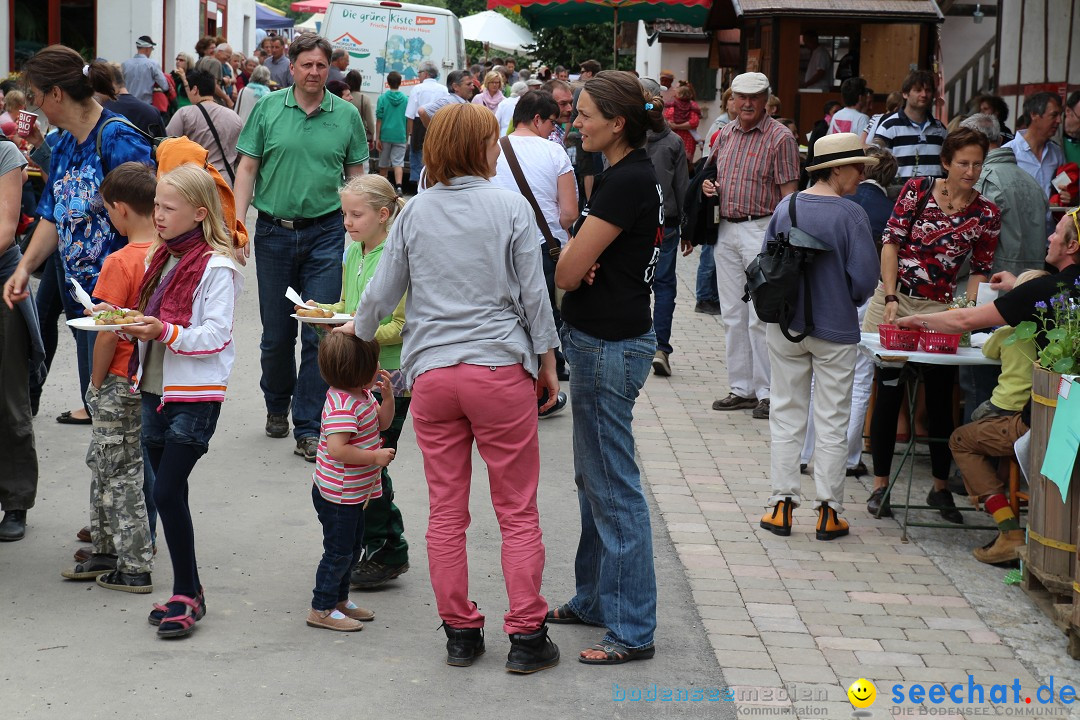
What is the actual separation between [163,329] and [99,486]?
1.01m

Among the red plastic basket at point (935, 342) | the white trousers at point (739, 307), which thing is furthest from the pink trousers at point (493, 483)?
the white trousers at point (739, 307)

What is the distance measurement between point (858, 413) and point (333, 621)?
141 inches

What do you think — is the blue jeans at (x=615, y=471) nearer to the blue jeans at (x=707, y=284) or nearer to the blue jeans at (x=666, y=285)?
the blue jeans at (x=666, y=285)

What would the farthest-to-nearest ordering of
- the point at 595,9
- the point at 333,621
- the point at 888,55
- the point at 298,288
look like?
the point at 595,9, the point at 888,55, the point at 298,288, the point at 333,621

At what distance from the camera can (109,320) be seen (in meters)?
4.39

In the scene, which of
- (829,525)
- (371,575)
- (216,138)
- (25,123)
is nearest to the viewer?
(371,575)

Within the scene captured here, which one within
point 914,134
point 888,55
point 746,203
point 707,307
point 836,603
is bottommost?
point 836,603

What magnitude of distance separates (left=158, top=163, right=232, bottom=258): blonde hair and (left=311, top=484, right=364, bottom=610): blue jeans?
3.20 feet

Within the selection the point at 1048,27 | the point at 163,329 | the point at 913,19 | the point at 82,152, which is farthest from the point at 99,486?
the point at 913,19

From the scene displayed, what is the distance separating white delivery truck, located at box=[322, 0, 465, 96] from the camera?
21.7 m

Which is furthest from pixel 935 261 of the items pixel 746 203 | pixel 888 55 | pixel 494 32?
pixel 494 32

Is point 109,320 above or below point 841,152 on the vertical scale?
below

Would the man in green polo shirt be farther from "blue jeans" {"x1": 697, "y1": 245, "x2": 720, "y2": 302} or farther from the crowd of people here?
"blue jeans" {"x1": 697, "y1": 245, "x2": 720, "y2": 302}

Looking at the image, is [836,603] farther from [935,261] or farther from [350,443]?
[935,261]
